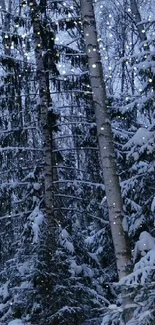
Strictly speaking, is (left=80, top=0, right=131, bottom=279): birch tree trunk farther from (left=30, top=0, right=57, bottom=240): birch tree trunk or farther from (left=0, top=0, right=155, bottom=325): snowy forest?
(left=30, top=0, right=57, bottom=240): birch tree trunk

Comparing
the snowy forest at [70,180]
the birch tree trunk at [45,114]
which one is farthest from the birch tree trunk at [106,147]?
the birch tree trunk at [45,114]

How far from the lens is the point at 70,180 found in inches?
358

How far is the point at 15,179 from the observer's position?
33.0 ft

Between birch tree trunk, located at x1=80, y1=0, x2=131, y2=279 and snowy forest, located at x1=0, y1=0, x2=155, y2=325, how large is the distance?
15mm

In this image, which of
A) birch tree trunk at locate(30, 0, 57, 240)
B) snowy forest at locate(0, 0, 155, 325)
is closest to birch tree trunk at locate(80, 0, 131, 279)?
snowy forest at locate(0, 0, 155, 325)

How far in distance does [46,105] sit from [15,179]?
6.59 ft

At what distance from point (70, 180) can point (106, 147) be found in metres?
2.42

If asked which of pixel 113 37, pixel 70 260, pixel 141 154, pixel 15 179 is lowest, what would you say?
pixel 70 260

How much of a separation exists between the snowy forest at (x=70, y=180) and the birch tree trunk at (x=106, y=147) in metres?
0.01

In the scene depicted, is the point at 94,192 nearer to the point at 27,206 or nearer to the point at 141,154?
the point at 27,206

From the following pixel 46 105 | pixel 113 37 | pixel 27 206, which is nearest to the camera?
pixel 46 105

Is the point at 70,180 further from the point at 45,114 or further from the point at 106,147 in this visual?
the point at 106,147

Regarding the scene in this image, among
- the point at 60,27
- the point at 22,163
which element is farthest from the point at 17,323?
the point at 60,27

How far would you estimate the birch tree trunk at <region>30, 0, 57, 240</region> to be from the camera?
8.44m
